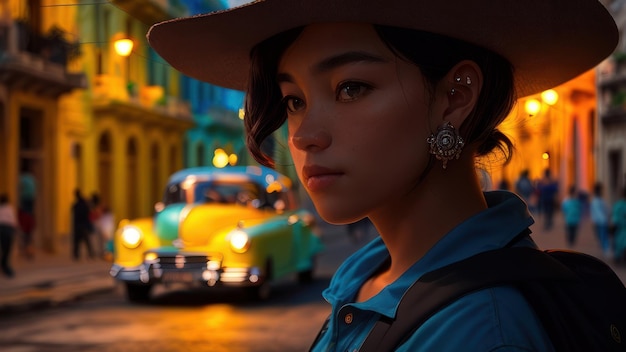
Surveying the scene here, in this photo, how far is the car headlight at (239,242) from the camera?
41.4 ft

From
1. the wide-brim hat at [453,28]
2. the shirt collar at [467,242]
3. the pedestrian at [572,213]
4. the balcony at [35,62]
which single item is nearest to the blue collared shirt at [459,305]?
the shirt collar at [467,242]

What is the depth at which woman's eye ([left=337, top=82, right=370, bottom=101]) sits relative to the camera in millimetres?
1744

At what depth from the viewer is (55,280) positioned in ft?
52.9

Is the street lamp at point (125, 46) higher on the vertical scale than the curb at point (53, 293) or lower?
higher

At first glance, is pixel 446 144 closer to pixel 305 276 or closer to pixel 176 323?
pixel 176 323

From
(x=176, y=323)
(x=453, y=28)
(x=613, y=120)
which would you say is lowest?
(x=176, y=323)

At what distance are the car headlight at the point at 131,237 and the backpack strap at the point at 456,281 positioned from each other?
37.1ft

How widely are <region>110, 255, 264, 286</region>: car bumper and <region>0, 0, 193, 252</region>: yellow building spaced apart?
708 centimetres

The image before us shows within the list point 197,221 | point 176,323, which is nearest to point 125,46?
point 176,323

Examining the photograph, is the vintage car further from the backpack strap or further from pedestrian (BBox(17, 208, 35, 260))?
the backpack strap

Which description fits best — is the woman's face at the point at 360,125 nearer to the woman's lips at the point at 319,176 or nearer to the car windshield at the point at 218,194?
the woman's lips at the point at 319,176

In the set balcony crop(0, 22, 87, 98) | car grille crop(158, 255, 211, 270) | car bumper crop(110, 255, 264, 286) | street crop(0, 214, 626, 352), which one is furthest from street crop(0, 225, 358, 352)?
balcony crop(0, 22, 87, 98)

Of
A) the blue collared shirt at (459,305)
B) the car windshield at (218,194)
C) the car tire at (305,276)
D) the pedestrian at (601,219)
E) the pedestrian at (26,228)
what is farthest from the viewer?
the pedestrian at (26,228)

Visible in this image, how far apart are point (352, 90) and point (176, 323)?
30.6 feet
